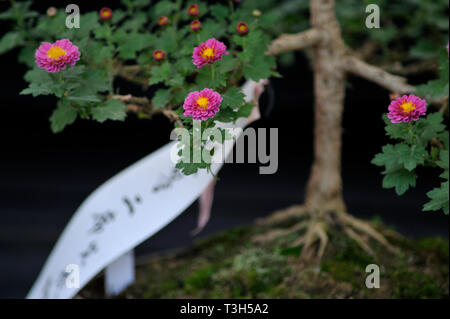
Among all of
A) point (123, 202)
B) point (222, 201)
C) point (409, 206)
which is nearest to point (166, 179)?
point (123, 202)

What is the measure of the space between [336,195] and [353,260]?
0.17 metres

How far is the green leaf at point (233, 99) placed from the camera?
0.83 metres

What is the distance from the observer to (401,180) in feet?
2.83

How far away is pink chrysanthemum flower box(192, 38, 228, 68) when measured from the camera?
2.71 ft

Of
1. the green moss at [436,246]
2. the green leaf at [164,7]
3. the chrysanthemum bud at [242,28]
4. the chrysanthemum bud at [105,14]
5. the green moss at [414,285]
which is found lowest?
the green moss at [414,285]

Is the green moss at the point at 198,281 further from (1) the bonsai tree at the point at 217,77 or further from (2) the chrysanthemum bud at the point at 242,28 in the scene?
(2) the chrysanthemum bud at the point at 242,28

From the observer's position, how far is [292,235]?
4.37 ft

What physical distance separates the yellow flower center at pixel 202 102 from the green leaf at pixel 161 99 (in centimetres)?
22

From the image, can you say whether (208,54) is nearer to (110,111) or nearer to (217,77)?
(217,77)

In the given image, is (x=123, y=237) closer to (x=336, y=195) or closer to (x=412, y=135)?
(x=336, y=195)

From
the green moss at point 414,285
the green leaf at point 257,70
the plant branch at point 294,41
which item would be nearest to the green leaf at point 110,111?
the green leaf at point 257,70

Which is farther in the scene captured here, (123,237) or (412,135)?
(123,237)

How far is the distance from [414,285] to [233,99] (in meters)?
0.56

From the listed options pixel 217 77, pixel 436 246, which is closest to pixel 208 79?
pixel 217 77
